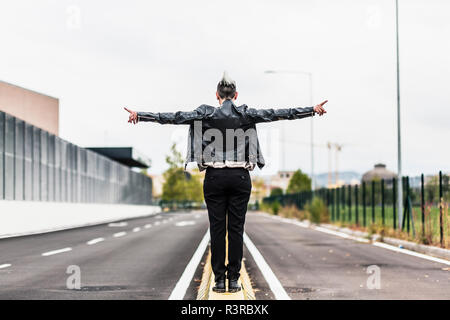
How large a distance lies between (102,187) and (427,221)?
3841cm

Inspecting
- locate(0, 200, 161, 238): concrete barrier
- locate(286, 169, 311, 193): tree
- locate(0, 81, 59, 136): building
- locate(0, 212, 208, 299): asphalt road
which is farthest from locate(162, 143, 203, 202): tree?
locate(0, 212, 208, 299): asphalt road

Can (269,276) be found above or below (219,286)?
below

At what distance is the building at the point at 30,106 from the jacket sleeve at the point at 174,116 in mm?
51112

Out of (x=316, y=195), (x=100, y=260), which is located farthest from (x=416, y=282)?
(x=316, y=195)

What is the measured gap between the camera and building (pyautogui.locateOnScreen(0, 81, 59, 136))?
57375 mm

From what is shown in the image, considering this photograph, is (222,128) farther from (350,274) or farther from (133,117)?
(350,274)

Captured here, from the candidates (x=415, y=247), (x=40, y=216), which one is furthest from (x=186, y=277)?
(x=40, y=216)

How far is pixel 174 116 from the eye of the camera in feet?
21.1

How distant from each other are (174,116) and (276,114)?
0.96 metres

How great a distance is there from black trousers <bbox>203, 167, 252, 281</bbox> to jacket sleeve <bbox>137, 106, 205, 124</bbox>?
497 millimetres

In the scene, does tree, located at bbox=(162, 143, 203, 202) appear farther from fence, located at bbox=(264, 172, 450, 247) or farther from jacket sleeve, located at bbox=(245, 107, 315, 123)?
jacket sleeve, located at bbox=(245, 107, 315, 123)
